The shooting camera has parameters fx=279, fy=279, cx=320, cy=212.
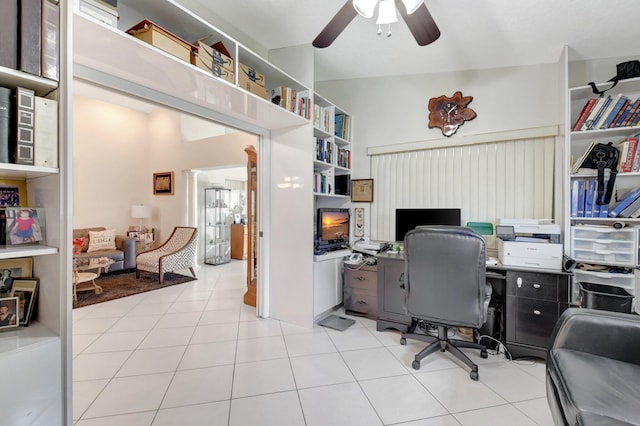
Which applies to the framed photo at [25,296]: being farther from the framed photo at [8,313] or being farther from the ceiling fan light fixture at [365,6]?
the ceiling fan light fixture at [365,6]

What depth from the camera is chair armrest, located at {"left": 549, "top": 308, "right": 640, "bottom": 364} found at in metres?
1.31

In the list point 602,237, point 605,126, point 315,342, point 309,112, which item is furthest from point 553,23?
point 315,342

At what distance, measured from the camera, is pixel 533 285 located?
224cm

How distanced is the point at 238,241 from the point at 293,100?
4.65m

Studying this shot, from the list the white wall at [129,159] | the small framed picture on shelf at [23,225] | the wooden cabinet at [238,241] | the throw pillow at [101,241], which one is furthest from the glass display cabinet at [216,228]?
the small framed picture on shelf at [23,225]

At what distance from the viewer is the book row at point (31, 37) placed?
1000 millimetres

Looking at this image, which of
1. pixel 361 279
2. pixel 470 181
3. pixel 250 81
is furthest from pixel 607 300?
pixel 250 81

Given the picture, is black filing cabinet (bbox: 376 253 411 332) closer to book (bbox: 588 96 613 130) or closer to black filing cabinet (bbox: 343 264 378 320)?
black filing cabinet (bbox: 343 264 378 320)

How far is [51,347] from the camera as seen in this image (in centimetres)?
108

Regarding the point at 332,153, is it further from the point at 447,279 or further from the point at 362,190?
the point at 447,279

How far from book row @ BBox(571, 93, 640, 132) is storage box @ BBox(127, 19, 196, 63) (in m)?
3.19

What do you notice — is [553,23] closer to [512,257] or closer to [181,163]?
[512,257]

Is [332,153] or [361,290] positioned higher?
[332,153]

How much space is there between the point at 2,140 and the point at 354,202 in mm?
3183
